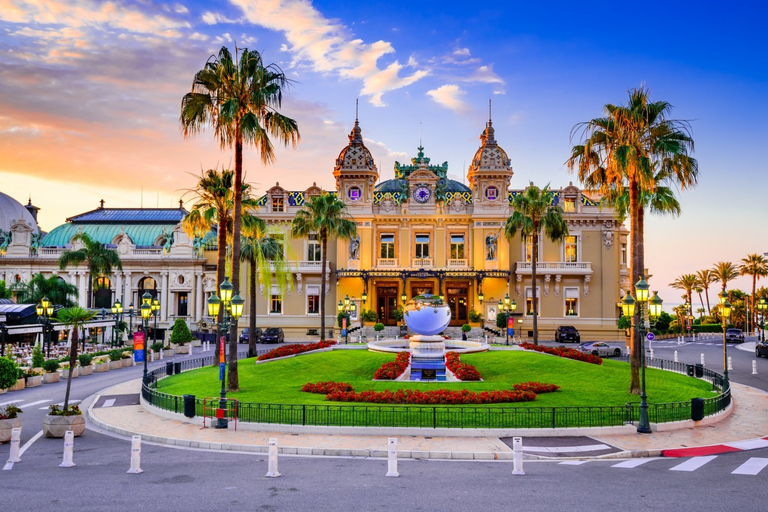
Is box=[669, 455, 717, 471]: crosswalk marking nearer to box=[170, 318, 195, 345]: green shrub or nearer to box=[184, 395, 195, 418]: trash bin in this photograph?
box=[184, 395, 195, 418]: trash bin

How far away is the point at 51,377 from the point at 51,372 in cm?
63

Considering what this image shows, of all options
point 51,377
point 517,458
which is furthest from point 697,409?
point 51,377

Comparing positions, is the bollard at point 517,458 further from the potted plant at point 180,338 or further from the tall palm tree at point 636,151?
the potted plant at point 180,338

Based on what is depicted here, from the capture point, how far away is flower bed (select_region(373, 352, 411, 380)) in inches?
1163

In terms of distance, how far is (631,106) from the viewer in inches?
1032

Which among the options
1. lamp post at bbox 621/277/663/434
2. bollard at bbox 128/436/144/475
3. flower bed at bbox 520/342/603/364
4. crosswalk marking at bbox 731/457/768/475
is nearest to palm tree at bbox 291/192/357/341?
flower bed at bbox 520/342/603/364

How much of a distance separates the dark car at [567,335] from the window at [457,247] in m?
12.0

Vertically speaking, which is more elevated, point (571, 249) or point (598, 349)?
point (571, 249)

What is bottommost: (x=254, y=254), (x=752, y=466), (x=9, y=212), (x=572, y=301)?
(x=752, y=466)

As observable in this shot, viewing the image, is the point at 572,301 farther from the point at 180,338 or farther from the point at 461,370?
the point at 180,338

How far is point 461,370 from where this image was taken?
97.5 ft

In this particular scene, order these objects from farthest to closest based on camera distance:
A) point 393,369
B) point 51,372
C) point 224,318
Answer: point 51,372
point 393,369
point 224,318

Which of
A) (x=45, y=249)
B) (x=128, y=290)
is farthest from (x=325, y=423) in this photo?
(x=45, y=249)

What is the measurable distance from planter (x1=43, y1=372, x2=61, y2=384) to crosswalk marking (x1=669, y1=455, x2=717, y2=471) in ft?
104
